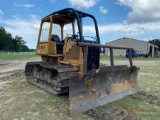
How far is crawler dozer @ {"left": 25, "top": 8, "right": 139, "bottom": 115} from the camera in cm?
456

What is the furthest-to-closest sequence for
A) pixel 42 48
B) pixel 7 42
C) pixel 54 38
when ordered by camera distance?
1. pixel 7 42
2. pixel 42 48
3. pixel 54 38

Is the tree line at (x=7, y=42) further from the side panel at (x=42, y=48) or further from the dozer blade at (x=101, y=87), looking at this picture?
the dozer blade at (x=101, y=87)

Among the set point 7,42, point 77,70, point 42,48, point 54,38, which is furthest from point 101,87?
point 7,42

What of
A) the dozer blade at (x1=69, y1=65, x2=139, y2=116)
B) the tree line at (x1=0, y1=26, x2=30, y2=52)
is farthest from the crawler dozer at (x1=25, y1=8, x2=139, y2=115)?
the tree line at (x1=0, y1=26, x2=30, y2=52)

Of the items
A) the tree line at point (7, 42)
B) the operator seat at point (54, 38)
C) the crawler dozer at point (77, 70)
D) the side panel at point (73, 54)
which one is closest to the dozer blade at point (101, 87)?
the crawler dozer at point (77, 70)

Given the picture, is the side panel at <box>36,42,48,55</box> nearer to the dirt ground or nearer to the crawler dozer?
the crawler dozer

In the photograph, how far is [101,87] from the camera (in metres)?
5.07

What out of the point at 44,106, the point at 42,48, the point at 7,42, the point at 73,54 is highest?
the point at 7,42

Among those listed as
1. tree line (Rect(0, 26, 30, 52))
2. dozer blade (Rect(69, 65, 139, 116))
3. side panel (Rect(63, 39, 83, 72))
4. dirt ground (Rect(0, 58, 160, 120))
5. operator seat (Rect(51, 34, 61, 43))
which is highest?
tree line (Rect(0, 26, 30, 52))

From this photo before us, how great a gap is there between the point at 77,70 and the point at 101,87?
86cm

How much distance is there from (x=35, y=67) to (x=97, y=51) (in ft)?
9.80

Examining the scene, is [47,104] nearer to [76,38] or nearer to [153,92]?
[76,38]

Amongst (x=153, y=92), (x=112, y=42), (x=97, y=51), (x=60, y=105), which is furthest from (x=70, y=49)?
(x=112, y=42)

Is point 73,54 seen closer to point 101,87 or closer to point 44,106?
point 101,87
